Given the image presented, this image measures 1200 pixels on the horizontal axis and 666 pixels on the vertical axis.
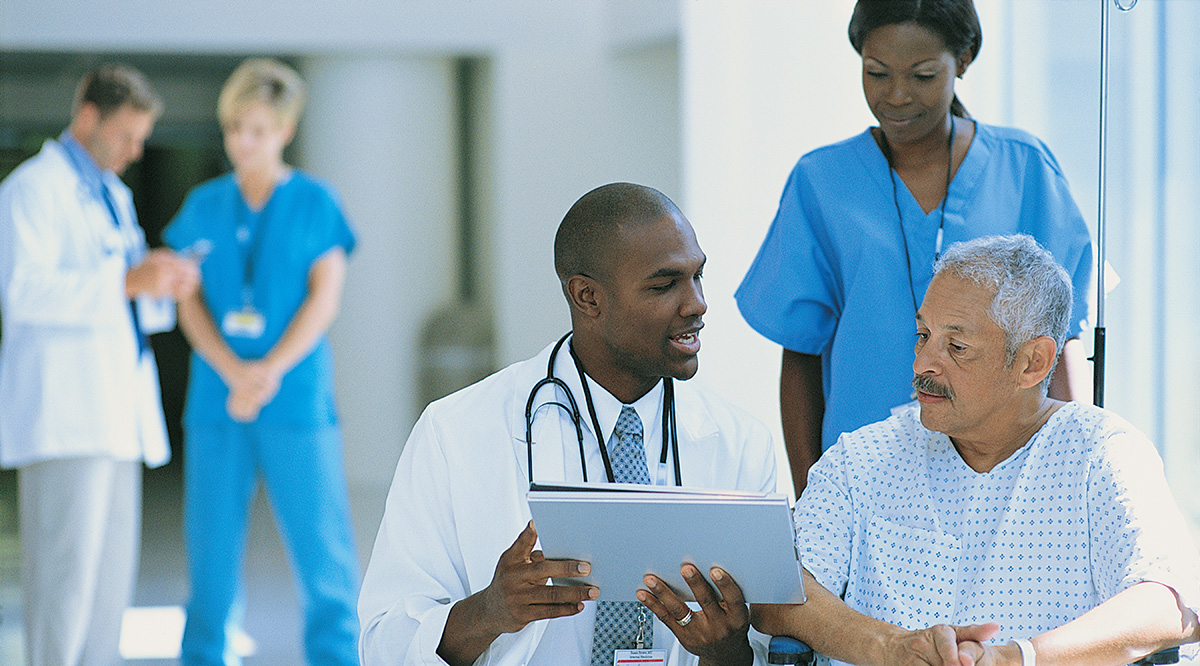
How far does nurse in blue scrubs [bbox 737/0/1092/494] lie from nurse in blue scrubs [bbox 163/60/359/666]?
2067 mm

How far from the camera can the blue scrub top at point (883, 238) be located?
2.27m

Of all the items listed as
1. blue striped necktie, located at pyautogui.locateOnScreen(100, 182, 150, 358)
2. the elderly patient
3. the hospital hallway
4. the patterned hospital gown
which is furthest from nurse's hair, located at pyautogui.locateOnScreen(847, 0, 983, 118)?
the hospital hallway

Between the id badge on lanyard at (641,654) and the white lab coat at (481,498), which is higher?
the white lab coat at (481,498)

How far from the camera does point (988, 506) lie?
1756 millimetres

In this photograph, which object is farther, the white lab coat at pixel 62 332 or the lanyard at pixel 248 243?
the lanyard at pixel 248 243

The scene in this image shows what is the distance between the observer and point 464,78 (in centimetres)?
619

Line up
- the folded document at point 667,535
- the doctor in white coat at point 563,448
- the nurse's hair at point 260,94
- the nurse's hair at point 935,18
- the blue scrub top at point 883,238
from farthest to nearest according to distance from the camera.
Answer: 1. the nurse's hair at point 260,94
2. the blue scrub top at point 883,238
3. the nurse's hair at point 935,18
4. the doctor in white coat at point 563,448
5. the folded document at point 667,535

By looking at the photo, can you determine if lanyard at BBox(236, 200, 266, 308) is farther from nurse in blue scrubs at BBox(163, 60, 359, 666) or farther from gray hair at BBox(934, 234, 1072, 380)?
gray hair at BBox(934, 234, 1072, 380)

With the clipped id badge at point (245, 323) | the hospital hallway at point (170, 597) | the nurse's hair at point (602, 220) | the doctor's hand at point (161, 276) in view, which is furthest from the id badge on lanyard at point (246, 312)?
the nurse's hair at point (602, 220)

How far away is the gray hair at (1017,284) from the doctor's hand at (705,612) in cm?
53

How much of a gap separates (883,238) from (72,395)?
2.41 m

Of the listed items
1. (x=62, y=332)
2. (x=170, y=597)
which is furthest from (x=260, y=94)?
(x=170, y=597)

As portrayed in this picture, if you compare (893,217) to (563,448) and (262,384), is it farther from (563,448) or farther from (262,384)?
(262,384)

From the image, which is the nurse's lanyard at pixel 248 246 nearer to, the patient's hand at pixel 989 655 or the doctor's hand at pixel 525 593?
the doctor's hand at pixel 525 593
